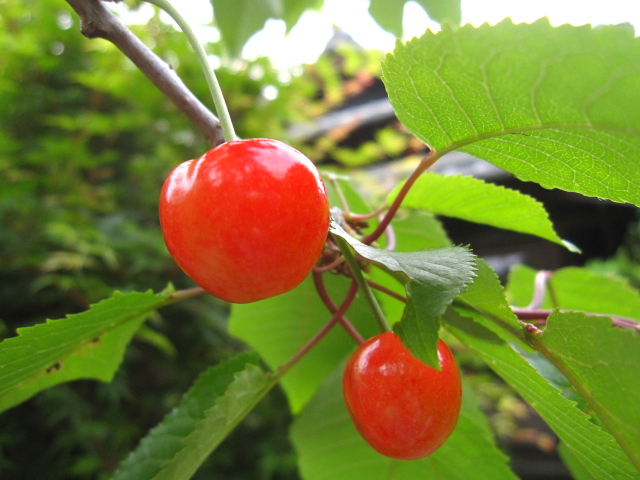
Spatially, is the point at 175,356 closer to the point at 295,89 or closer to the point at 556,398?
the point at 295,89

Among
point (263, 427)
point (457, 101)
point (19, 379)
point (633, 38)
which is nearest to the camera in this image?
point (633, 38)

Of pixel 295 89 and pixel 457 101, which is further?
pixel 295 89

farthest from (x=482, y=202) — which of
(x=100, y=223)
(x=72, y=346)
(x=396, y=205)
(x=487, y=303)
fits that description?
(x=100, y=223)

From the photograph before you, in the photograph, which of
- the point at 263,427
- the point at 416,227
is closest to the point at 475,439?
the point at 416,227

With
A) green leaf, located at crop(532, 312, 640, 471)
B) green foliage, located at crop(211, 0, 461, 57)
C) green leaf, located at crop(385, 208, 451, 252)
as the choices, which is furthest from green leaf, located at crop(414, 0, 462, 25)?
green leaf, located at crop(532, 312, 640, 471)

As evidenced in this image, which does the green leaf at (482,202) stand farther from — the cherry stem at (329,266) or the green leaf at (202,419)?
the green leaf at (202,419)

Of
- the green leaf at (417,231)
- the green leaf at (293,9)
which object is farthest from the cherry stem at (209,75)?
the green leaf at (293,9)

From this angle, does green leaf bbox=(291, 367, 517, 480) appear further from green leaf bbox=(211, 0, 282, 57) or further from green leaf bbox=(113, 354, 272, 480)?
green leaf bbox=(211, 0, 282, 57)
